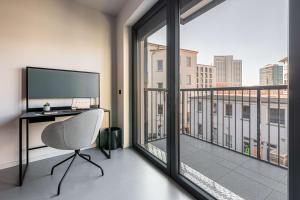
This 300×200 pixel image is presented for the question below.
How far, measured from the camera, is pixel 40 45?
7.61ft

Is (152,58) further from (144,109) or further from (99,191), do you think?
(99,191)

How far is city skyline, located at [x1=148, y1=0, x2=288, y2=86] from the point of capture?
128 cm

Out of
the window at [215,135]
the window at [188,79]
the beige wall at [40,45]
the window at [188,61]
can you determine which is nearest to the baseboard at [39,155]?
the beige wall at [40,45]

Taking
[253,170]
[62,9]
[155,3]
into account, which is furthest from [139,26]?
[253,170]

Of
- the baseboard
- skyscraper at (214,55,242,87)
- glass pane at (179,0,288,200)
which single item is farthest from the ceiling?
the baseboard

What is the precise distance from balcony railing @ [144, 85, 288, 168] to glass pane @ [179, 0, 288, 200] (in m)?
0.01

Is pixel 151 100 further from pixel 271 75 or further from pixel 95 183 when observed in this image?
pixel 271 75

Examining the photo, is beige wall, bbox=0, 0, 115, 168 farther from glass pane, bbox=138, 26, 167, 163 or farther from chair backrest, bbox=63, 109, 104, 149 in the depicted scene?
chair backrest, bbox=63, 109, 104, 149

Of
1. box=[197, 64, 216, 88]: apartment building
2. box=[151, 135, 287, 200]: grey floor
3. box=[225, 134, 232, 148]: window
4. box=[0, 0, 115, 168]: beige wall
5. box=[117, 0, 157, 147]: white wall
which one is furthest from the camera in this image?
box=[117, 0, 157, 147]: white wall

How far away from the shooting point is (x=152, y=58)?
2684 mm

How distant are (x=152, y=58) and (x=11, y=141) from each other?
2.44 m

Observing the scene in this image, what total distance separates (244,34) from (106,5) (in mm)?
2297

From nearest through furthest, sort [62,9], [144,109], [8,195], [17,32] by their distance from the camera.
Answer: [8,195], [17,32], [62,9], [144,109]

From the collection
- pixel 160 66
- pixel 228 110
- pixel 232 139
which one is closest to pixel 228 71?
pixel 228 110
